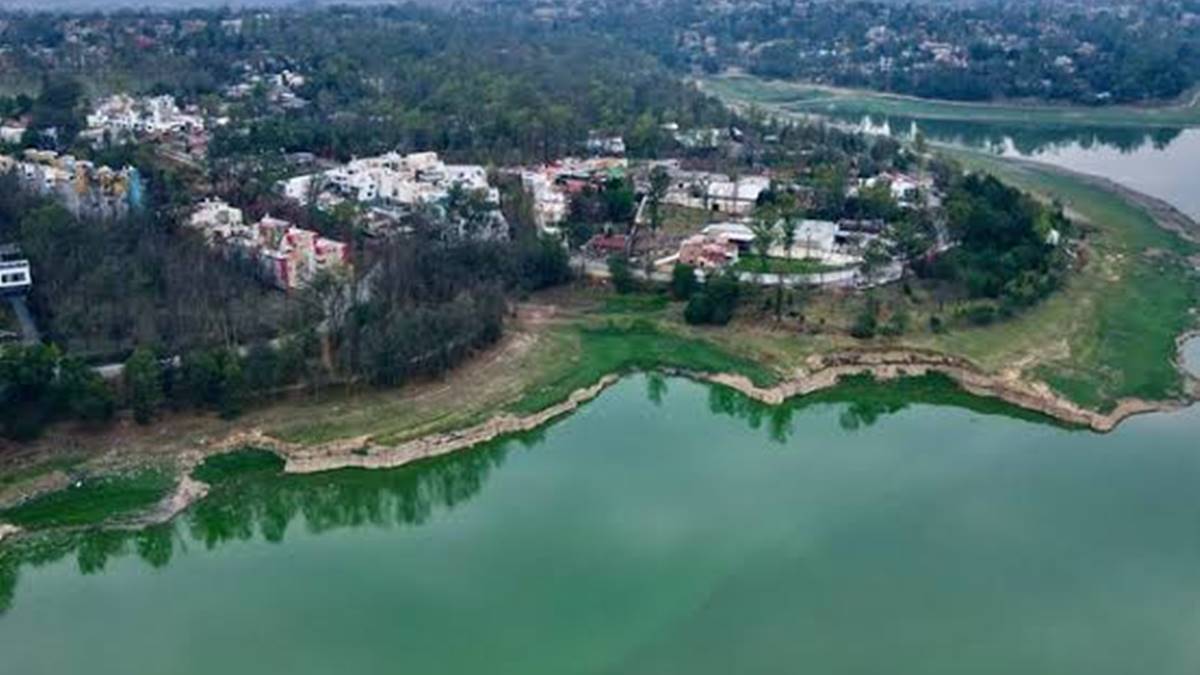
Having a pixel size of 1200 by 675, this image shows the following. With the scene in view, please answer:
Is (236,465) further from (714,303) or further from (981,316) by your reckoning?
(981,316)

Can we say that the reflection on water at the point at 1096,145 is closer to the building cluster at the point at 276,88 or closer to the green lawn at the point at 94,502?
the building cluster at the point at 276,88

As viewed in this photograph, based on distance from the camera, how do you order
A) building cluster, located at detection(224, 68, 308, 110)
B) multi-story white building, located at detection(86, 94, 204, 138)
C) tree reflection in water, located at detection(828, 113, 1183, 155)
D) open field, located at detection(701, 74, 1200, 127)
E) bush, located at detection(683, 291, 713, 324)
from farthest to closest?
open field, located at detection(701, 74, 1200, 127)
tree reflection in water, located at detection(828, 113, 1183, 155)
building cluster, located at detection(224, 68, 308, 110)
multi-story white building, located at detection(86, 94, 204, 138)
bush, located at detection(683, 291, 713, 324)

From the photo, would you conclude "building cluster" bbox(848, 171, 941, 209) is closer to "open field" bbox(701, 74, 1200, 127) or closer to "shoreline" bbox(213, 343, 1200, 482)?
"shoreline" bbox(213, 343, 1200, 482)

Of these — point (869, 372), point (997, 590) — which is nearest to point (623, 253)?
point (869, 372)

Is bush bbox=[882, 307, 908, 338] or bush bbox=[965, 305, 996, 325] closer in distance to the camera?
bush bbox=[882, 307, 908, 338]

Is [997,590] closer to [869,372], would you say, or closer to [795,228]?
[869,372]

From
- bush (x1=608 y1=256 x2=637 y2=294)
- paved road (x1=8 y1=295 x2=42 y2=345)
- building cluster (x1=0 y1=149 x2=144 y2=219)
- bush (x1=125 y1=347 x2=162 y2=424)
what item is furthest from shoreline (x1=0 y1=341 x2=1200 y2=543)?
building cluster (x1=0 y1=149 x2=144 y2=219)
